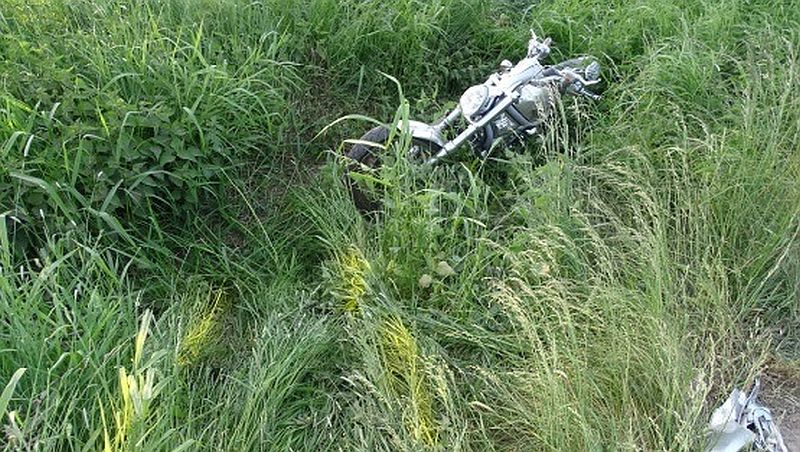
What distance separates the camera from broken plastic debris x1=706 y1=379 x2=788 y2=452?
93.5 inches

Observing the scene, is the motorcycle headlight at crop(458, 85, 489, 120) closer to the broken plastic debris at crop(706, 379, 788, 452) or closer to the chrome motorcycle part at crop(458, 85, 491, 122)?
the chrome motorcycle part at crop(458, 85, 491, 122)

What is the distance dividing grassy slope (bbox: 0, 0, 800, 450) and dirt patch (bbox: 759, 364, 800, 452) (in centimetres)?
16

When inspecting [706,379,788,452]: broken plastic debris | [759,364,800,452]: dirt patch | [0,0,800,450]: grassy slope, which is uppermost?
[0,0,800,450]: grassy slope

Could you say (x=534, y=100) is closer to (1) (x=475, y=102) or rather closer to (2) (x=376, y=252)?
(1) (x=475, y=102)

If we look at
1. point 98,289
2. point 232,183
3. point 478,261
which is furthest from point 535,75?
point 98,289

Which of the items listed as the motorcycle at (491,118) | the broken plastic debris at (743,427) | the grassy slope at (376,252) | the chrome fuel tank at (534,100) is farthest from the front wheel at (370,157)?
the broken plastic debris at (743,427)

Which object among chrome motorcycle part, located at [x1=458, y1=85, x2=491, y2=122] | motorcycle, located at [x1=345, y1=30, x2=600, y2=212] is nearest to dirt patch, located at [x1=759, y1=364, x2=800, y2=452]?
motorcycle, located at [x1=345, y1=30, x2=600, y2=212]

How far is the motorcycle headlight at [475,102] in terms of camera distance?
11.4ft

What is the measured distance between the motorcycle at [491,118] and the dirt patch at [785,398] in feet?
4.45

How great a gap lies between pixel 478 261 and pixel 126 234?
1.34m

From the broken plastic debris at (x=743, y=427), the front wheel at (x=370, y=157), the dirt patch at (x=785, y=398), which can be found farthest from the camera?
the front wheel at (x=370, y=157)

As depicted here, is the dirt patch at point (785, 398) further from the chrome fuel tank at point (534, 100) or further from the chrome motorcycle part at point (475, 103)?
the chrome motorcycle part at point (475, 103)

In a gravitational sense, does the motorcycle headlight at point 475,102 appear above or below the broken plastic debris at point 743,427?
above

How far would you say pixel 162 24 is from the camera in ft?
12.3
